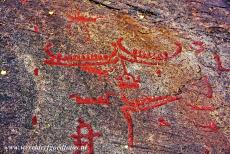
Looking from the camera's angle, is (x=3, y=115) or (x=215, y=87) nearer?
(x=3, y=115)

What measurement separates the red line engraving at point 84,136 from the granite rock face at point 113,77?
0.01m

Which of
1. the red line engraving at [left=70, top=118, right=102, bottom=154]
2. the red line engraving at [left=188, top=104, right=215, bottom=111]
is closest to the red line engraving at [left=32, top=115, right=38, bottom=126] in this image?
the red line engraving at [left=70, top=118, right=102, bottom=154]

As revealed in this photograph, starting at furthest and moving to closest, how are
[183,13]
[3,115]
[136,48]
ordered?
[183,13]
[136,48]
[3,115]

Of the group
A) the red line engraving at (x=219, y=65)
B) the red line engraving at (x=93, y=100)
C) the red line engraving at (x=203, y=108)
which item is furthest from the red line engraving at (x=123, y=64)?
the red line engraving at (x=219, y=65)

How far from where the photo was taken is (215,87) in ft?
15.1

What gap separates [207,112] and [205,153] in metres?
0.54

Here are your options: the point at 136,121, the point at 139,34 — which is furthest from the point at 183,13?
the point at 136,121

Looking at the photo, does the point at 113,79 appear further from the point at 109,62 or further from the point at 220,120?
the point at 220,120

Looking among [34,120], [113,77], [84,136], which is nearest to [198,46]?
[113,77]

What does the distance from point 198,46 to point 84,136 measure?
6.75 ft

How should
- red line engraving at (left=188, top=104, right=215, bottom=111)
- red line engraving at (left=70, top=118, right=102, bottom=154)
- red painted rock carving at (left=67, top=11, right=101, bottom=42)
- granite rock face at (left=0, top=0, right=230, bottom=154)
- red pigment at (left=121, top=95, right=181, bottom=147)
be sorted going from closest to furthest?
red line engraving at (left=70, top=118, right=102, bottom=154)
granite rock face at (left=0, top=0, right=230, bottom=154)
red pigment at (left=121, top=95, right=181, bottom=147)
red line engraving at (left=188, top=104, right=215, bottom=111)
red painted rock carving at (left=67, top=11, right=101, bottom=42)

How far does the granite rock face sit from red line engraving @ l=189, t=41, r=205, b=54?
0.01m

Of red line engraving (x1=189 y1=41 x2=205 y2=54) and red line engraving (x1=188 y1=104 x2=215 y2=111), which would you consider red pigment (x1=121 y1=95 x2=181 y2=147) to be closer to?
red line engraving (x1=188 y1=104 x2=215 y2=111)

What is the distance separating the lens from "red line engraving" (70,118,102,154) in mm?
3744
